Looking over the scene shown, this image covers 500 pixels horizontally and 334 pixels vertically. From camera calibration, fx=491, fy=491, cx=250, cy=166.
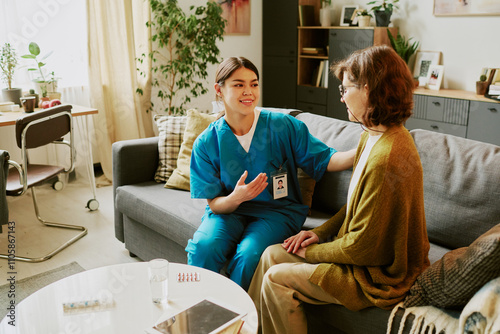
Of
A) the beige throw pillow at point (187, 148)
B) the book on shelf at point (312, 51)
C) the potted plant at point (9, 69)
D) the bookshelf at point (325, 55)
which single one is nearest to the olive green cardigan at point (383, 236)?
the beige throw pillow at point (187, 148)

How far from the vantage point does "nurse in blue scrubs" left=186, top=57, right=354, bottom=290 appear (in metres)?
1.97

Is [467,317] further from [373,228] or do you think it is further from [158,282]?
[158,282]

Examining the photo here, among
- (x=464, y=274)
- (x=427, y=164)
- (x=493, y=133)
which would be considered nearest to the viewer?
(x=464, y=274)

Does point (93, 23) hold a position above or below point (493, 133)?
above

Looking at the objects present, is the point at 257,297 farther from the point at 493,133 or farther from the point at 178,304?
the point at 493,133

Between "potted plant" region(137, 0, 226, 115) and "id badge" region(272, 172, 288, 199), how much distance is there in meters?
2.56

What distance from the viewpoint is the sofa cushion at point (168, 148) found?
9.05 ft

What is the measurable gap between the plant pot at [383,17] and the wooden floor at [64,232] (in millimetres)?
2850

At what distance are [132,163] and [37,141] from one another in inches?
22.2

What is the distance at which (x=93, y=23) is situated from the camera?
4.12 meters

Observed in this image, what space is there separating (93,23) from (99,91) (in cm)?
56

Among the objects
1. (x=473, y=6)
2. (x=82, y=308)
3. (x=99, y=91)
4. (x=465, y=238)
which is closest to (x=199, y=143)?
(x=82, y=308)

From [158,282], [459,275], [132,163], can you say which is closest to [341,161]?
[459,275]

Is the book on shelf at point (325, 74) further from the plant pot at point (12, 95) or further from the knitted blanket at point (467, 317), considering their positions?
the knitted blanket at point (467, 317)
